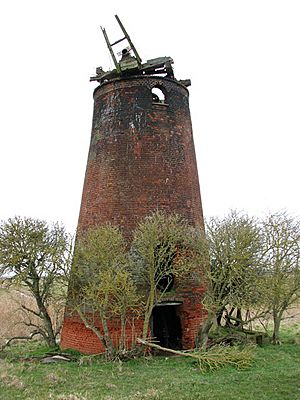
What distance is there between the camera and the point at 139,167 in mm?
13953

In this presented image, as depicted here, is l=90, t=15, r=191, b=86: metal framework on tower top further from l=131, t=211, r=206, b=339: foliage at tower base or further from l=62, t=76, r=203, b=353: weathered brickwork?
l=131, t=211, r=206, b=339: foliage at tower base

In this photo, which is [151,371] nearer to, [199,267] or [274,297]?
[199,267]

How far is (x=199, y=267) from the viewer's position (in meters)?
12.3

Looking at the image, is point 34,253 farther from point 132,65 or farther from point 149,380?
point 132,65

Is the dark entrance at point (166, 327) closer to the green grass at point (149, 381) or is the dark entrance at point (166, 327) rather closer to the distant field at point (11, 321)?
the green grass at point (149, 381)

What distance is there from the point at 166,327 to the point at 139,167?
5.30m

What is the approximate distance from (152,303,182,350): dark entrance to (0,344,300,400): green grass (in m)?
2.64

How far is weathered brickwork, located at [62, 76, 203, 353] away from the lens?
13.4 meters

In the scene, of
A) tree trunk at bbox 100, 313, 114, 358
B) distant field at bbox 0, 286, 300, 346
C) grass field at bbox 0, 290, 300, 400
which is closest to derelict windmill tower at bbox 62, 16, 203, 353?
tree trunk at bbox 100, 313, 114, 358

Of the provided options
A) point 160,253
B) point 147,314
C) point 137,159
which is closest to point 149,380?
point 147,314

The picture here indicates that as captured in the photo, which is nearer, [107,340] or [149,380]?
[149,380]

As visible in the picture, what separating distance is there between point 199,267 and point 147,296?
1801mm

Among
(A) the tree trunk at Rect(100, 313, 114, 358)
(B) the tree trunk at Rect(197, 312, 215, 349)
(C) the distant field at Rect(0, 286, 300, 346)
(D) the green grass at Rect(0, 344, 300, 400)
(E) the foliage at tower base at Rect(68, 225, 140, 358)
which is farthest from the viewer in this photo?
(C) the distant field at Rect(0, 286, 300, 346)

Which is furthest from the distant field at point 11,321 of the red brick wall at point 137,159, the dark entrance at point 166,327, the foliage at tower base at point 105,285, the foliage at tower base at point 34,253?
the red brick wall at point 137,159
